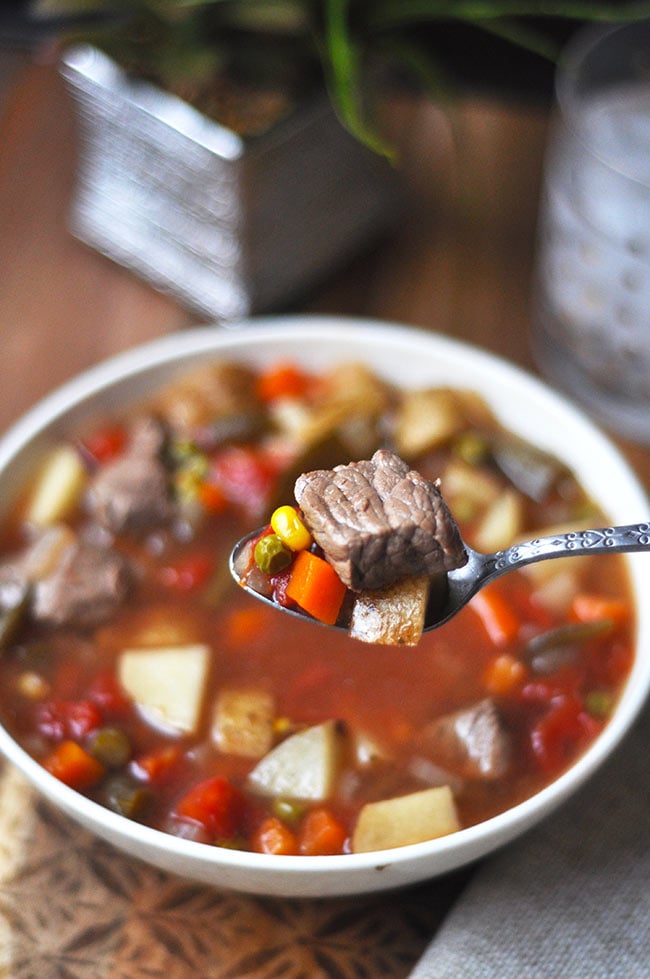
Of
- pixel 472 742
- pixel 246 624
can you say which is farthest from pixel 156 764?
pixel 472 742

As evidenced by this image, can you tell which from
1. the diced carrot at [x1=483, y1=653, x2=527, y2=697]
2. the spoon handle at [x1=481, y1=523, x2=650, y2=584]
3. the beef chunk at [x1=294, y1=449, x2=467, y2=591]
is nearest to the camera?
the beef chunk at [x1=294, y1=449, x2=467, y2=591]

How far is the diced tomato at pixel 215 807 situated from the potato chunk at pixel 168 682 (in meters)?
0.16

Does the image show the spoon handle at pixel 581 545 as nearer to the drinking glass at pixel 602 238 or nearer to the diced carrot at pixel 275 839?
the diced carrot at pixel 275 839

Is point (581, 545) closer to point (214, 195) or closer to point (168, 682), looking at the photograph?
point (168, 682)

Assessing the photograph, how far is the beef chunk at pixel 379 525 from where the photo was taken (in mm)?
1943

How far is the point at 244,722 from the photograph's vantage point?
2.45 meters

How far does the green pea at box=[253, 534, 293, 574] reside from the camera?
6.73 ft

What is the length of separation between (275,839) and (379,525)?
2.47ft

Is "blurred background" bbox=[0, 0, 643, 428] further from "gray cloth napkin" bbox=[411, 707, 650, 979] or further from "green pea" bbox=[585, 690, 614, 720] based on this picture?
"gray cloth napkin" bbox=[411, 707, 650, 979]

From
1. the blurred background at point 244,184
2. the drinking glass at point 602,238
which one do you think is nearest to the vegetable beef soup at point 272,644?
the drinking glass at point 602,238

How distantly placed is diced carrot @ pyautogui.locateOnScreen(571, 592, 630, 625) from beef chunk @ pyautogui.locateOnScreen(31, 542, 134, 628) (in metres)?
1.08

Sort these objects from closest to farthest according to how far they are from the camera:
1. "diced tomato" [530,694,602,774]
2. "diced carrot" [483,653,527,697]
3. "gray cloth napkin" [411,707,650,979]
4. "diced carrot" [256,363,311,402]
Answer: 1. "gray cloth napkin" [411,707,650,979]
2. "diced tomato" [530,694,602,774]
3. "diced carrot" [483,653,527,697]
4. "diced carrot" [256,363,311,402]

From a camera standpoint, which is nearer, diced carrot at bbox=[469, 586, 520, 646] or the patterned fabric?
the patterned fabric

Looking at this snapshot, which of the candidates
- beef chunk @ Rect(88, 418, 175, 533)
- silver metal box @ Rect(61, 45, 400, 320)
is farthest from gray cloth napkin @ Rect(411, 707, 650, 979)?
silver metal box @ Rect(61, 45, 400, 320)
